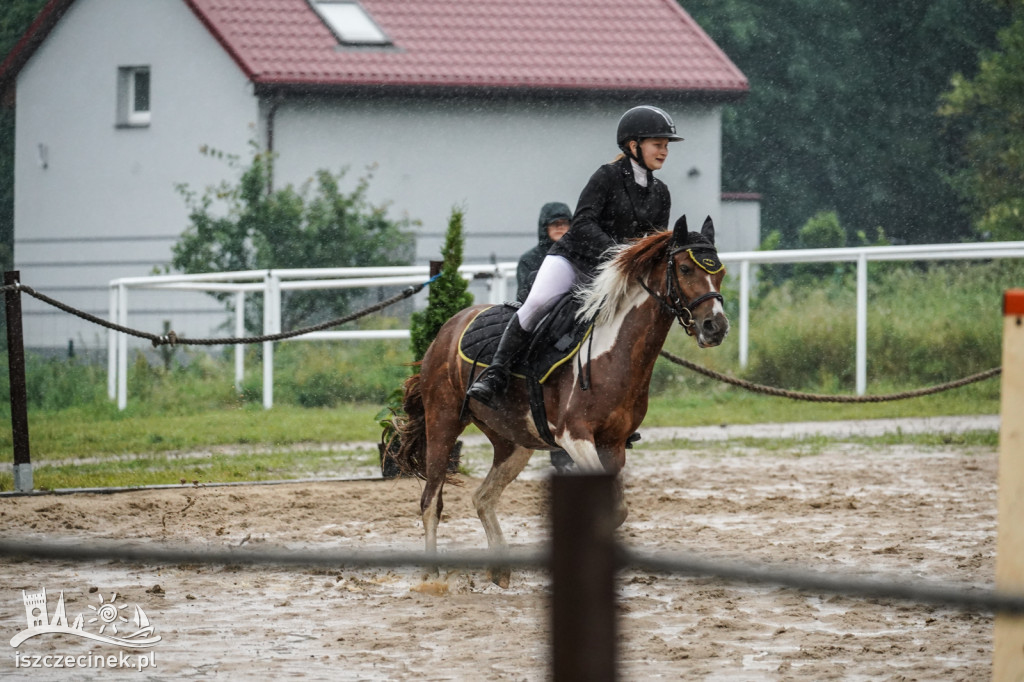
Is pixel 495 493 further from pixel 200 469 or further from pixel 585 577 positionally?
pixel 585 577

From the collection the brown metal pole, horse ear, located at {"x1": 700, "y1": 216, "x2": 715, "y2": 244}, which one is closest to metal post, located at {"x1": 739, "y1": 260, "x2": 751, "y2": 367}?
horse ear, located at {"x1": 700, "y1": 216, "x2": 715, "y2": 244}

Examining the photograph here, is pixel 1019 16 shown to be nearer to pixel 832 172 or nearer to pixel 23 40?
pixel 832 172

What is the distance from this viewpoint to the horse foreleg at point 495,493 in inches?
288

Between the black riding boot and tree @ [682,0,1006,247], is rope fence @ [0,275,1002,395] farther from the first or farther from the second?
tree @ [682,0,1006,247]

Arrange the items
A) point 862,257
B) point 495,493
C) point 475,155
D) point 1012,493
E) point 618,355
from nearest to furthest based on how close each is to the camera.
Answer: point 1012,493
point 618,355
point 495,493
point 862,257
point 475,155

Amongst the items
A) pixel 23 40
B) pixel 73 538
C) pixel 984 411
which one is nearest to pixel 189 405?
pixel 73 538

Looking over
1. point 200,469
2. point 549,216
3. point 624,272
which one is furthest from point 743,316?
point 624,272

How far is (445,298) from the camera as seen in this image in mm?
10203

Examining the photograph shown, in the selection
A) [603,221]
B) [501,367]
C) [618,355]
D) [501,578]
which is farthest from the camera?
[603,221]

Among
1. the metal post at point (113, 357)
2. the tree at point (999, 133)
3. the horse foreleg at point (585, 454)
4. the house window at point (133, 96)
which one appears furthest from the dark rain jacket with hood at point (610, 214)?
the tree at point (999, 133)

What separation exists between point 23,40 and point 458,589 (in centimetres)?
2112

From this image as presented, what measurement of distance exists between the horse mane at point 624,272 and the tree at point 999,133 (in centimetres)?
2240

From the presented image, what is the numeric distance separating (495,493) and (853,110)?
3386cm

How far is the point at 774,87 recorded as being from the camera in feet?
126
